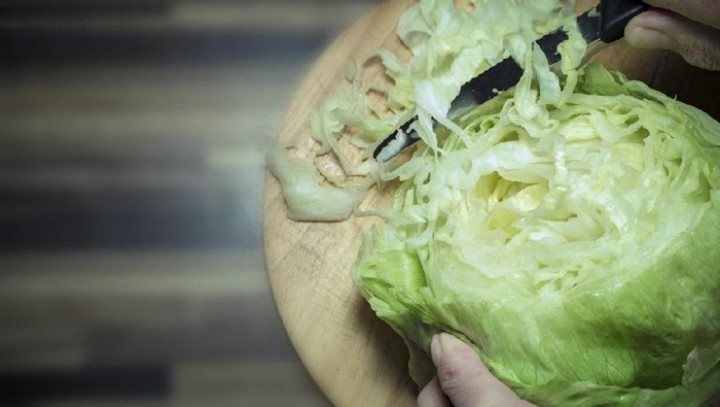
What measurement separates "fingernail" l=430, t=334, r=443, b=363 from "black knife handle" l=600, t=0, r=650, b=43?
1.66 ft

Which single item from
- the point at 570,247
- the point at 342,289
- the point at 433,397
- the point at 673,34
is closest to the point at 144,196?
the point at 342,289

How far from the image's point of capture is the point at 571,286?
1.13 metres

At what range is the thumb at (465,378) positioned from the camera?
110cm

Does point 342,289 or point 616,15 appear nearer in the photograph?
point 616,15

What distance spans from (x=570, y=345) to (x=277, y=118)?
106 centimetres

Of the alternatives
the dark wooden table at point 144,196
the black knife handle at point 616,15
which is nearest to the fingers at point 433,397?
the black knife handle at point 616,15

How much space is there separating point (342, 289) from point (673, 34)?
26.5 inches

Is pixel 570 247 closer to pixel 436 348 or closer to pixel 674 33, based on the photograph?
pixel 436 348

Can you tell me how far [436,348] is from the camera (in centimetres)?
120

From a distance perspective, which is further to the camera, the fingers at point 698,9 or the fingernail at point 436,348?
the fingernail at point 436,348

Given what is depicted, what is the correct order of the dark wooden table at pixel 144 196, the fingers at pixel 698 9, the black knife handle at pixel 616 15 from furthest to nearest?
the dark wooden table at pixel 144 196 < the black knife handle at pixel 616 15 < the fingers at pixel 698 9

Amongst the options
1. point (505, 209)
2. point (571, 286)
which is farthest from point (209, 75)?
point (571, 286)

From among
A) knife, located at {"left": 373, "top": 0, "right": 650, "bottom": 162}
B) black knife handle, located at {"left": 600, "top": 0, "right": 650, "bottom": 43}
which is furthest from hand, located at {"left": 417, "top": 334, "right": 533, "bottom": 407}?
black knife handle, located at {"left": 600, "top": 0, "right": 650, "bottom": 43}

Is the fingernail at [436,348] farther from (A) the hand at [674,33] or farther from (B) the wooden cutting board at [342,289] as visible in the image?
(A) the hand at [674,33]
